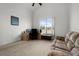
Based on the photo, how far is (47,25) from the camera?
198cm

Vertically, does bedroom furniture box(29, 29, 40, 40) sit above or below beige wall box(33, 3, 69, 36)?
below

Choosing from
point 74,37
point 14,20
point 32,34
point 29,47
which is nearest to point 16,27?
point 14,20

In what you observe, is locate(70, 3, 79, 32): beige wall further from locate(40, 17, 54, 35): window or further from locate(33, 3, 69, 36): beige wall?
locate(40, 17, 54, 35): window

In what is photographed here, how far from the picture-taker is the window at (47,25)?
6.52 ft

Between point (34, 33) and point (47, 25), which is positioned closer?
point (47, 25)

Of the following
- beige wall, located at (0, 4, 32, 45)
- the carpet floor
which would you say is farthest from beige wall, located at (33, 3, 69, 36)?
the carpet floor

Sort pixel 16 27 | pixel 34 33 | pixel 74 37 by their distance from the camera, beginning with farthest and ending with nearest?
pixel 16 27 < pixel 34 33 < pixel 74 37

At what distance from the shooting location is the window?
1986 millimetres

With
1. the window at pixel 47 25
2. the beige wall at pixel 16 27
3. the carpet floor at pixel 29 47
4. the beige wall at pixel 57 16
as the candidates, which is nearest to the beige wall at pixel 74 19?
the beige wall at pixel 57 16

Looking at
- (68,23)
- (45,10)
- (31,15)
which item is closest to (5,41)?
(31,15)

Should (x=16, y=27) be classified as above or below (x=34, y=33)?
above

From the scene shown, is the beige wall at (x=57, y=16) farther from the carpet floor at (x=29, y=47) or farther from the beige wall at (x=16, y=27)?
the carpet floor at (x=29, y=47)

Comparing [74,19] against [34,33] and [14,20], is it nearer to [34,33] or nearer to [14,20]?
[34,33]

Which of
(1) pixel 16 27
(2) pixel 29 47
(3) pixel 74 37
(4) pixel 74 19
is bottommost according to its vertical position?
(2) pixel 29 47
